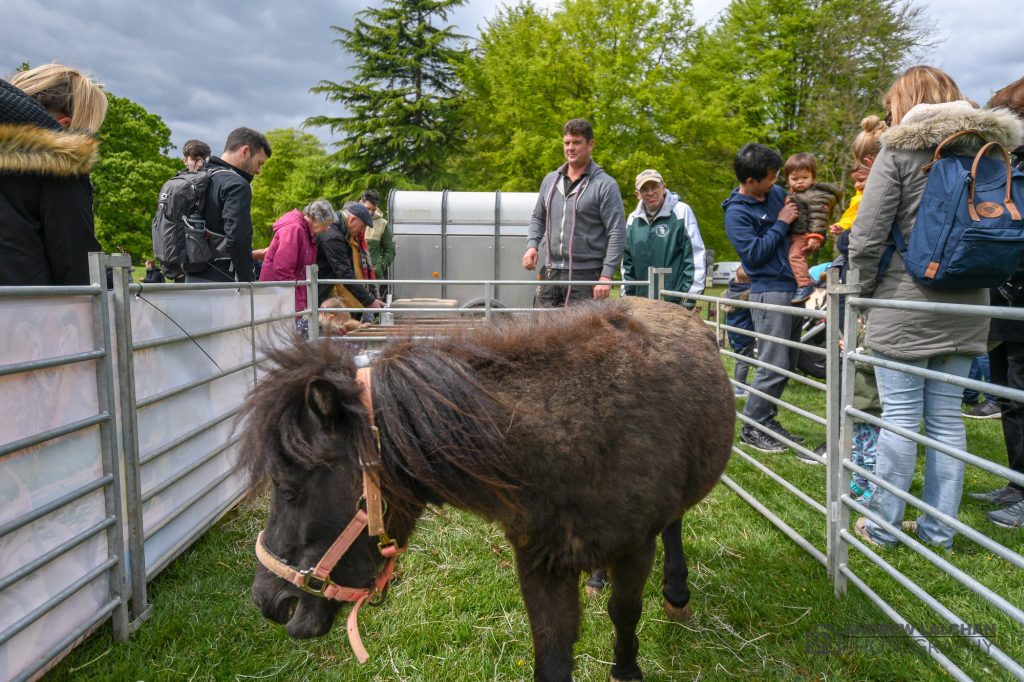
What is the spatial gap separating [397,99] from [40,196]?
1135 inches

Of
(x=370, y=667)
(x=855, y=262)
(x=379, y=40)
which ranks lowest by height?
(x=370, y=667)

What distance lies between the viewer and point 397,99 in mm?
29312

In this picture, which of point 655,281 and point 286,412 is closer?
point 286,412

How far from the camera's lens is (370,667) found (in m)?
2.65

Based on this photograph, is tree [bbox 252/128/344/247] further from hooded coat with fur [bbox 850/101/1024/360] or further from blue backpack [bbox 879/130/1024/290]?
blue backpack [bbox 879/130/1024/290]

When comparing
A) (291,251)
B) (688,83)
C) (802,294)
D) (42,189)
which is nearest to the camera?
(42,189)

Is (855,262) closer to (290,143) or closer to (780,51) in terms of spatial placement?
(780,51)

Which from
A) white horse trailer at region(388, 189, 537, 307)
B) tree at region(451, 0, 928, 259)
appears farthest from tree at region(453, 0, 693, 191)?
white horse trailer at region(388, 189, 537, 307)

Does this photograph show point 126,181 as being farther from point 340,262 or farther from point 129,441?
point 129,441

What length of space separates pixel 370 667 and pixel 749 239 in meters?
4.37

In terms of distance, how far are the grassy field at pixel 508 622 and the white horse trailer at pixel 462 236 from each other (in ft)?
28.8

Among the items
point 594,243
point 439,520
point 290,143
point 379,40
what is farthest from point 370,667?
point 290,143

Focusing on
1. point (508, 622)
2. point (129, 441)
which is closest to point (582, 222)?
point (508, 622)

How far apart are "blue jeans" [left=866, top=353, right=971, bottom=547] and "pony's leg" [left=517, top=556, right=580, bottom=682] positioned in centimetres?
220
